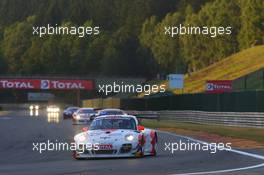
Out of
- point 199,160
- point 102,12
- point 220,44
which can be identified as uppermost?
point 102,12

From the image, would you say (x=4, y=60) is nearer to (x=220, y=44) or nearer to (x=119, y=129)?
(x=220, y=44)

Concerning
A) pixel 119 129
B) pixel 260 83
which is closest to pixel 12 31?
pixel 260 83

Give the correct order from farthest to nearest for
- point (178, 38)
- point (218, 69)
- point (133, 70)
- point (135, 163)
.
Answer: point (133, 70), point (178, 38), point (218, 69), point (135, 163)

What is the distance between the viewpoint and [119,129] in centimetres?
1814

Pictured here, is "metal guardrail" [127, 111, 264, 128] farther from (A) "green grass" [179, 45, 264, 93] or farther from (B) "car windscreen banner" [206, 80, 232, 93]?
(A) "green grass" [179, 45, 264, 93]

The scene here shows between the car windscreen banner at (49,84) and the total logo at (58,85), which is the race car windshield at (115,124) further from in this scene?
the car windscreen banner at (49,84)

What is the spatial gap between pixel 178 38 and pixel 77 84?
58.5ft

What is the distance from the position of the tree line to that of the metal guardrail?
1363 inches

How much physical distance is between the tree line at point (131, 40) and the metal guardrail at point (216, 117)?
34.6 metres

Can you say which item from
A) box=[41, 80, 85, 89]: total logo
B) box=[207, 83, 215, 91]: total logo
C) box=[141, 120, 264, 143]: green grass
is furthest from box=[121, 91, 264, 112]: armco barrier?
box=[41, 80, 85, 89]: total logo

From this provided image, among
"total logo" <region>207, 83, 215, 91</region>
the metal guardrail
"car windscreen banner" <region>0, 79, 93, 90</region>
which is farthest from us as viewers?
"car windscreen banner" <region>0, 79, 93, 90</region>

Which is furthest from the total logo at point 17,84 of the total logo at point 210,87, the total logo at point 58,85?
the total logo at point 210,87

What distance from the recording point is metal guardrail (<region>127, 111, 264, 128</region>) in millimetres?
38469

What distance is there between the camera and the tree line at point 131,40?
95812mm
